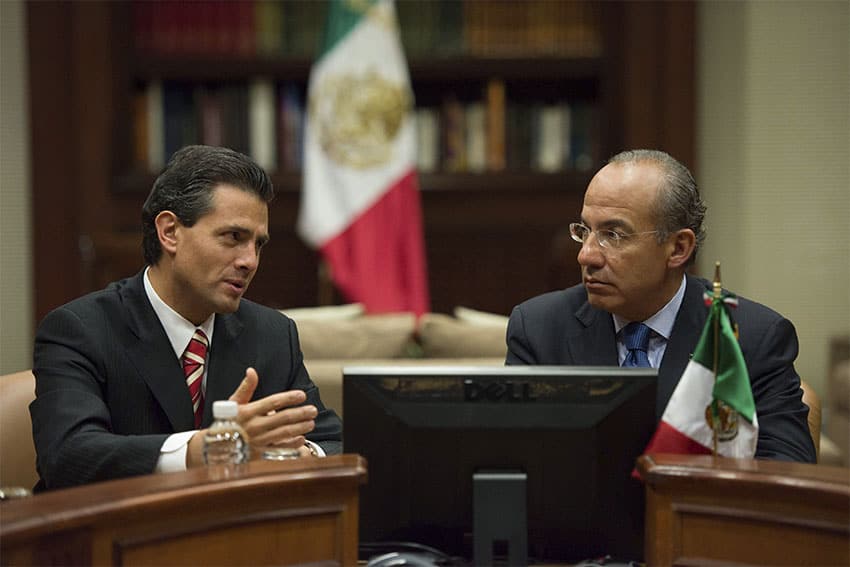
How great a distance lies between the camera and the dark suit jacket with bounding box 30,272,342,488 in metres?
1.92

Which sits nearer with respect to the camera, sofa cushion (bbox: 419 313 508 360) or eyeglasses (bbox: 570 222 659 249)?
eyeglasses (bbox: 570 222 659 249)

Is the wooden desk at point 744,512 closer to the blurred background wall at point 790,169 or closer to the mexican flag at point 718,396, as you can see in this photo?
the mexican flag at point 718,396

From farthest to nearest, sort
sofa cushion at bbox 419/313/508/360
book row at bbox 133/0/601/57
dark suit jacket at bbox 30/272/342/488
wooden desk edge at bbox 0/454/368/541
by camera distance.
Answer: book row at bbox 133/0/601/57 → sofa cushion at bbox 419/313/508/360 → dark suit jacket at bbox 30/272/342/488 → wooden desk edge at bbox 0/454/368/541

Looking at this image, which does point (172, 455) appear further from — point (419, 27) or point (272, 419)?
point (419, 27)

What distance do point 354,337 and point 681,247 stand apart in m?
1.40

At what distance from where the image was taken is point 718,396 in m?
1.79

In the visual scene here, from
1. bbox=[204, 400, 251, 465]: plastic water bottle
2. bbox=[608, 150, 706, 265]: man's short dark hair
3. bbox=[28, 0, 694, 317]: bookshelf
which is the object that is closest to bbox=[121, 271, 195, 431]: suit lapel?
bbox=[204, 400, 251, 465]: plastic water bottle

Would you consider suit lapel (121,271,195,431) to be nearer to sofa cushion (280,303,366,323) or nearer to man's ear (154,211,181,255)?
man's ear (154,211,181,255)

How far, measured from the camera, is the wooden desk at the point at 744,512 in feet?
5.00

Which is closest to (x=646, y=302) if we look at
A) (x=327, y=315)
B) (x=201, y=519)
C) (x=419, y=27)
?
(x=201, y=519)

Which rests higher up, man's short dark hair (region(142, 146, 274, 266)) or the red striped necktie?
man's short dark hair (region(142, 146, 274, 266))

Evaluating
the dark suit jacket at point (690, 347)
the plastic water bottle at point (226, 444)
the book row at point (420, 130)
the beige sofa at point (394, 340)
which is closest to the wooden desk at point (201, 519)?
the plastic water bottle at point (226, 444)

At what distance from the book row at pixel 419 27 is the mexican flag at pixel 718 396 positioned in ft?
14.3

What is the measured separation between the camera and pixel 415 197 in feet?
18.1
